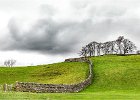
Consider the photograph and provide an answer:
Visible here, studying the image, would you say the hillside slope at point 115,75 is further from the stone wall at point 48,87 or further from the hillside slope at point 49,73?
the hillside slope at point 49,73

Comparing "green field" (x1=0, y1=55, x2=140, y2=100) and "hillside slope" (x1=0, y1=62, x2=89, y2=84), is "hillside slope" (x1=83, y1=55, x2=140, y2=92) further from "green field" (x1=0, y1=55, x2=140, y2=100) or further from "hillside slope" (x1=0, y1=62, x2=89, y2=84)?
"hillside slope" (x1=0, y1=62, x2=89, y2=84)

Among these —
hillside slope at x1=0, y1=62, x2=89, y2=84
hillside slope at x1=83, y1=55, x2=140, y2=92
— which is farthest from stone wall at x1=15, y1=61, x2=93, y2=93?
hillside slope at x1=0, y1=62, x2=89, y2=84

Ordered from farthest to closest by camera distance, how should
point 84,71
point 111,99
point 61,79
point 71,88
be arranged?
point 84,71 → point 61,79 → point 71,88 → point 111,99

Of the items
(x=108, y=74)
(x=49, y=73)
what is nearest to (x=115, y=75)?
(x=108, y=74)

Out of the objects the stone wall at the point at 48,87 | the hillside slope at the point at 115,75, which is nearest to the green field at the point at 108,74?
the hillside slope at the point at 115,75

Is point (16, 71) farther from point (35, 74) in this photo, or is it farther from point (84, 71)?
point (84, 71)

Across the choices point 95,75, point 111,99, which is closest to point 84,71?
point 95,75

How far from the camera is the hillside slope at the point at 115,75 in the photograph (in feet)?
237

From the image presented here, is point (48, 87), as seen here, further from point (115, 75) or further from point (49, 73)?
point (49, 73)

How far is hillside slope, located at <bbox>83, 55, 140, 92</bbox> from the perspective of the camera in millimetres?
72312

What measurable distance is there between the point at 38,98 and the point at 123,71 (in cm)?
4407

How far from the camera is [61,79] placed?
265ft

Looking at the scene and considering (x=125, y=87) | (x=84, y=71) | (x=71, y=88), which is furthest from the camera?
(x=84, y=71)

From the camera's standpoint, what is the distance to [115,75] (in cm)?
8038
